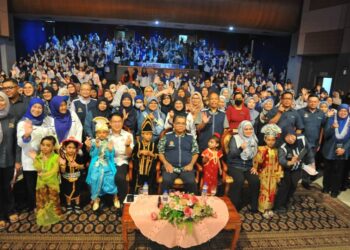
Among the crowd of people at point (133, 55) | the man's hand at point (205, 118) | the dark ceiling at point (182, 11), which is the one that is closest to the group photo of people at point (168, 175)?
the man's hand at point (205, 118)

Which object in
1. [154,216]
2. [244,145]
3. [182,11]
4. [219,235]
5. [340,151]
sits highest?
[182,11]

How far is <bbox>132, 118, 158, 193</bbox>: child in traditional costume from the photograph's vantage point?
3.55m

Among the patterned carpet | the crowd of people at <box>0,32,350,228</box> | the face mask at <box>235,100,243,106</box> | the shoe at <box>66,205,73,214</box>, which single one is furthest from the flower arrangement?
the face mask at <box>235,100,243,106</box>

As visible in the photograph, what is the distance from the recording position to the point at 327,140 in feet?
Answer: 13.7

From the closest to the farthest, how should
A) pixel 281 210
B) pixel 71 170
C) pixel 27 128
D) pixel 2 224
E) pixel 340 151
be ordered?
pixel 27 128 → pixel 2 224 → pixel 71 170 → pixel 281 210 → pixel 340 151

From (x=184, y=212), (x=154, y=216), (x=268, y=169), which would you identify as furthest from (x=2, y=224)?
(x=268, y=169)

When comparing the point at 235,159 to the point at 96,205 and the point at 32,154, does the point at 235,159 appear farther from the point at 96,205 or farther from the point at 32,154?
the point at 32,154

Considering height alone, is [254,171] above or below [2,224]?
above

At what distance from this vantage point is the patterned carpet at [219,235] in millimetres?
2889

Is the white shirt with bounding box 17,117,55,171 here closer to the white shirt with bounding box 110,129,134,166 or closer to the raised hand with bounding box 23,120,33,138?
the raised hand with bounding box 23,120,33,138

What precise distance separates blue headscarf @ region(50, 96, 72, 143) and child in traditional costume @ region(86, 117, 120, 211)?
399 millimetres

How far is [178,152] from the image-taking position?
141 inches

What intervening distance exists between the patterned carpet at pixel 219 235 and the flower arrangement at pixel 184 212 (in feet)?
1.94

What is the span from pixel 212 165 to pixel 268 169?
75cm
